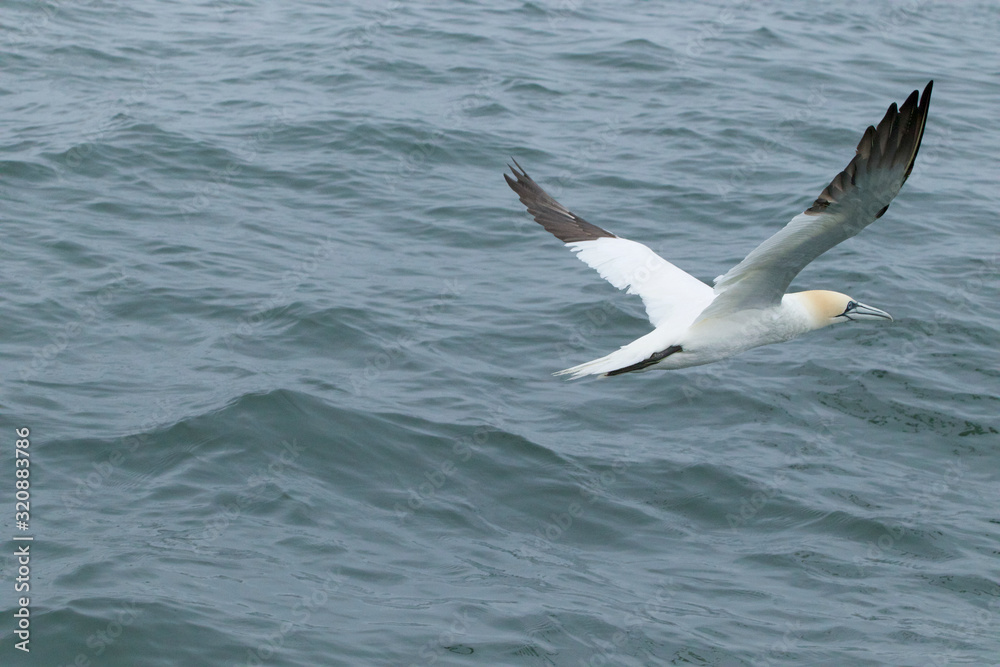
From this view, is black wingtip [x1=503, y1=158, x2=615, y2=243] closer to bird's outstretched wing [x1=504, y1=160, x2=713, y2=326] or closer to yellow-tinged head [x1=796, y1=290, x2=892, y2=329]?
bird's outstretched wing [x1=504, y1=160, x2=713, y2=326]

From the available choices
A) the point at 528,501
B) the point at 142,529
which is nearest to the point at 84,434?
the point at 142,529

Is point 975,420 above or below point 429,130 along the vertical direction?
below

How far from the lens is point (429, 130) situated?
14.0m

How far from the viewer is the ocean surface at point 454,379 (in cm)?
702

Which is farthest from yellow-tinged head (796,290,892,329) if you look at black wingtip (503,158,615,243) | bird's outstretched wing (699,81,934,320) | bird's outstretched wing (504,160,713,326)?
black wingtip (503,158,615,243)

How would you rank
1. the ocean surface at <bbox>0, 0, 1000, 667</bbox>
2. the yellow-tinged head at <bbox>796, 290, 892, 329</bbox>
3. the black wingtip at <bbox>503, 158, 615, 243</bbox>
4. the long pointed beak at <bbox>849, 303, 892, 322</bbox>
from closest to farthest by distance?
the ocean surface at <bbox>0, 0, 1000, 667</bbox>
the yellow-tinged head at <bbox>796, 290, 892, 329</bbox>
the long pointed beak at <bbox>849, 303, 892, 322</bbox>
the black wingtip at <bbox>503, 158, 615, 243</bbox>

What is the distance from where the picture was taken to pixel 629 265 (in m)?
8.41

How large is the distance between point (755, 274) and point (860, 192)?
3.73 ft

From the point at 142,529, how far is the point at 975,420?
627 centimetres

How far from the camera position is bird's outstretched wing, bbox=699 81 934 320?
5.89 meters

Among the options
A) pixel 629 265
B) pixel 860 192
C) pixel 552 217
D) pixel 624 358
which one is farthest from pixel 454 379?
pixel 860 192

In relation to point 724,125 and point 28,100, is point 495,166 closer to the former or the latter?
point 724,125

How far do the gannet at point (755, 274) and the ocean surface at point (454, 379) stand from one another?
1322 millimetres

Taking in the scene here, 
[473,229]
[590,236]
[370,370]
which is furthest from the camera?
[473,229]
